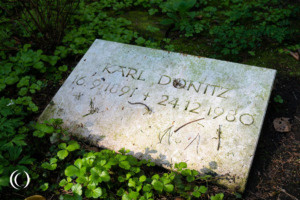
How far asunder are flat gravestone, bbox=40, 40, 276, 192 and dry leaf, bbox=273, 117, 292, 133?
0.41 m

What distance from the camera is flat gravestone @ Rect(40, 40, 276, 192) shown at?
1941mm

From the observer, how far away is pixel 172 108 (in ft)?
7.20

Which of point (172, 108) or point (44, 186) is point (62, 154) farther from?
point (172, 108)

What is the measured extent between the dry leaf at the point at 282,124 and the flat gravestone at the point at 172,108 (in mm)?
408

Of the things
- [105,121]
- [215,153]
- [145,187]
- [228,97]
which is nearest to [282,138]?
[228,97]

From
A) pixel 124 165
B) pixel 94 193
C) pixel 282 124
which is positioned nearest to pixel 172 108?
pixel 124 165

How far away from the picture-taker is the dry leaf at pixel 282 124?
2311mm

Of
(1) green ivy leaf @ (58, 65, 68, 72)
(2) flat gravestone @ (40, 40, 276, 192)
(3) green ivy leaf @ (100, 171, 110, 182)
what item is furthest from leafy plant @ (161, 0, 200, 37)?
(3) green ivy leaf @ (100, 171, 110, 182)

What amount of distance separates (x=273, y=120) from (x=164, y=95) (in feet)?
3.75

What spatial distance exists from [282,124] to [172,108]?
1.13m

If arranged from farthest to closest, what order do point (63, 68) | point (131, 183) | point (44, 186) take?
point (63, 68) < point (44, 186) < point (131, 183)

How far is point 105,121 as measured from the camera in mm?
2234

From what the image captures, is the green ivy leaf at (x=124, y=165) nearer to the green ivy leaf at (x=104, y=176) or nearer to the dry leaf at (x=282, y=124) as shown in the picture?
the green ivy leaf at (x=104, y=176)

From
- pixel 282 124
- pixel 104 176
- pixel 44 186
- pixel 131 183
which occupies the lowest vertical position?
pixel 282 124
